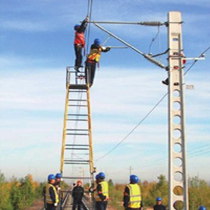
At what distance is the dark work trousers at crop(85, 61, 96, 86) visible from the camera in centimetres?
1598

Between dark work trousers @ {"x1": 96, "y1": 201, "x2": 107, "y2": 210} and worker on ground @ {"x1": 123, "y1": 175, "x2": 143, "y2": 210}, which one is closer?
worker on ground @ {"x1": 123, "y1": 175, "x2": 143, "y2": 210}

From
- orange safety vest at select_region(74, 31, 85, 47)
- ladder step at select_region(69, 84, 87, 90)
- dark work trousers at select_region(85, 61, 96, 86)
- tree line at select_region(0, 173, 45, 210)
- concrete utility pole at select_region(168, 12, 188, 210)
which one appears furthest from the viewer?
tree line at select_region(0, 173, 45, 210)

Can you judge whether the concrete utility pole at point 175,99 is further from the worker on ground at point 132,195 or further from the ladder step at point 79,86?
the ladder step at point 79,86

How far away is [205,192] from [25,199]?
30943 mm

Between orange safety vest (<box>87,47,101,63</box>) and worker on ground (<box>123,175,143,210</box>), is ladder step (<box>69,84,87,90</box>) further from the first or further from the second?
worker on ground (<box>123,175,143,210</box>)

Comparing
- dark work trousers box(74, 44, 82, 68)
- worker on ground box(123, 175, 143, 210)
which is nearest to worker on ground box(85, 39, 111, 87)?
dark work trousers box(74, 44, 82, 68)

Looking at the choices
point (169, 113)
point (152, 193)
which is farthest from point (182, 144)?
point (152, 193)

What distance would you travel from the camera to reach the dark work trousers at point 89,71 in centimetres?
1598

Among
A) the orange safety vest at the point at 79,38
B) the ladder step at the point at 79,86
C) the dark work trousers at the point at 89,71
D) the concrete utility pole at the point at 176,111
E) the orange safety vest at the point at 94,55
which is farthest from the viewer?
the ladder step at the point at 79,86

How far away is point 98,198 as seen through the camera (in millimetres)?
12852

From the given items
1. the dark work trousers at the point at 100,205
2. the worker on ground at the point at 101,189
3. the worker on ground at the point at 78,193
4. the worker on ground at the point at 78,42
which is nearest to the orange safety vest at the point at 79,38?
the worker on ground at the point at 78,42

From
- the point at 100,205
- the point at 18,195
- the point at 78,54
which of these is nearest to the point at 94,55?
the point at 78,54

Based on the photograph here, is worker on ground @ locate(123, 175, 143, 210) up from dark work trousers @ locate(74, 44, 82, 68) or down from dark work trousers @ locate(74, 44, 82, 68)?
down

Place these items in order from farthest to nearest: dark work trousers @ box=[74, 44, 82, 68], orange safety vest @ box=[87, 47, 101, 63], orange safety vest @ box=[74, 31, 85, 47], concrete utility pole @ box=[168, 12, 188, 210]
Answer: dark work trousers @ box=[74, 44, 82, 68] → orange safety vest @ box=[87, 47, 101, 63] → orange safety vest @ box=[74, 31, 85, 47] → concrete utility pole @ box=[168, 12, 188, 210]
